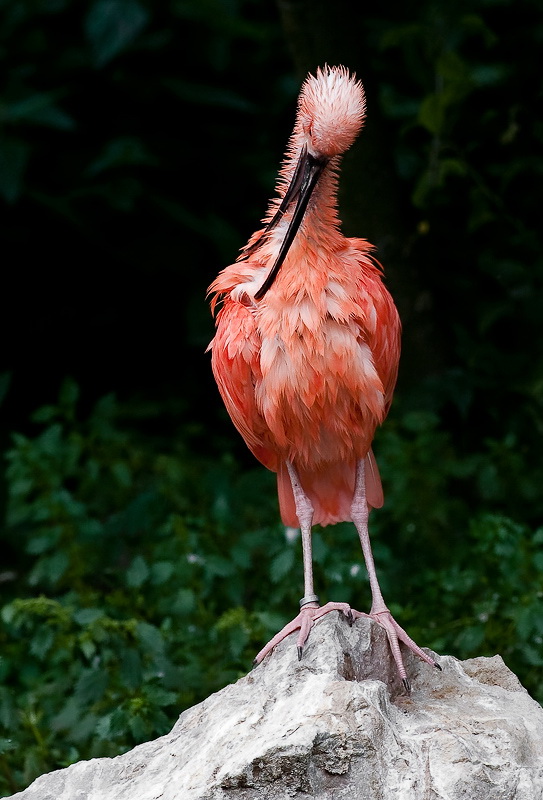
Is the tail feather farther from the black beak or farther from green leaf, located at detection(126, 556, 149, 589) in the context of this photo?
the black beak

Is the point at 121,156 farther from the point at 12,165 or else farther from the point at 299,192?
the point at 299,192

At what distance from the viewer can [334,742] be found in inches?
119

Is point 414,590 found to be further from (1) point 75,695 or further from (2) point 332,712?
(2) point 332,712

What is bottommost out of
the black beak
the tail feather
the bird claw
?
the bird claw

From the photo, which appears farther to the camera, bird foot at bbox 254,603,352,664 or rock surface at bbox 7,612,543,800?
bird foot at bbox 254,603,352,664

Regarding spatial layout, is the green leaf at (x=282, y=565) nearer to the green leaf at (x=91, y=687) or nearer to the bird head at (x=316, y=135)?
the green leaf at (x=91, y=687)

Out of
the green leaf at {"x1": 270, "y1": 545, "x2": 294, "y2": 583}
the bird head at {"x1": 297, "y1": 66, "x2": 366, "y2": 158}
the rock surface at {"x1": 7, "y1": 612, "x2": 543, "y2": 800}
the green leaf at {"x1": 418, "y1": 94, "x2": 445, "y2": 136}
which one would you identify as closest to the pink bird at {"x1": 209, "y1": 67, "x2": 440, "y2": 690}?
the bird head at {"x1": 297, "y1": 66, "x2": 366, "y2": 158}

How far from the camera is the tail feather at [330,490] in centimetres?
436

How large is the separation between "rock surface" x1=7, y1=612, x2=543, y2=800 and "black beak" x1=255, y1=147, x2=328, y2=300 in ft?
3.96

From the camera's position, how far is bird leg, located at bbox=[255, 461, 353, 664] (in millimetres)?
3658

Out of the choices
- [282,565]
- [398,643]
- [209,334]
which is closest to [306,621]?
[398,643]

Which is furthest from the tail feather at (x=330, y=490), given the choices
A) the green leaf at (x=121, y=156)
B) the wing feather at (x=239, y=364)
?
the green leaf at (x=121, y=156)

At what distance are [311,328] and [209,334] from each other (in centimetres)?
321

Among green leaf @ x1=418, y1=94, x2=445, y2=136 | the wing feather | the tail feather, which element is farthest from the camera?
green leaf @ x1=418, y1=94, x2=445, y2=136
